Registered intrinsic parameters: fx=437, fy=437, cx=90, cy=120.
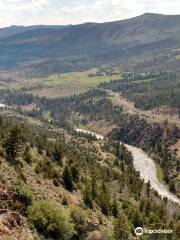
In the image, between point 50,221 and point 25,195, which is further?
point 25,195

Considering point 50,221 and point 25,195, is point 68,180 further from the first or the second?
point 50,221

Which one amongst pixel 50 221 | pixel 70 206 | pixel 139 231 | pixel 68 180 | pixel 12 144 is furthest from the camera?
pixel 68 180

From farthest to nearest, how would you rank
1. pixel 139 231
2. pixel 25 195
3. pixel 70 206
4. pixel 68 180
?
pixel 68 180 < pixel 139 231 < pixel 70 206 < pixel 25 195

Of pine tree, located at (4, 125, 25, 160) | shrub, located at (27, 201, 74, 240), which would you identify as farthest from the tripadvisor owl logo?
pine tree, located at (4, 125, 25, 160)

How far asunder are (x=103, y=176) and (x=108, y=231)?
61.4 meters

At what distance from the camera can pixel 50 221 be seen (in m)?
70.8

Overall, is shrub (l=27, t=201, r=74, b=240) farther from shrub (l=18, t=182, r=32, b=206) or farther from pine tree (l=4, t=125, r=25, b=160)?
pine tree (l=4, t=125, r=25, b=160)

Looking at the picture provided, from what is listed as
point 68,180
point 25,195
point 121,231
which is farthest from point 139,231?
point 25,195

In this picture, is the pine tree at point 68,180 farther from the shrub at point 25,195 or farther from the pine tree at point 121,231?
the shrub at point 25,195

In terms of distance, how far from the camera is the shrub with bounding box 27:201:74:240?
6925cm

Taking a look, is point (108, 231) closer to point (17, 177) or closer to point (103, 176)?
point (17, 177)

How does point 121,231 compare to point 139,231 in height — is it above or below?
above

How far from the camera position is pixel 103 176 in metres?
144

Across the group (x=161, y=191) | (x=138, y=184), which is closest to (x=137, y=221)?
(x=138, y=184)
